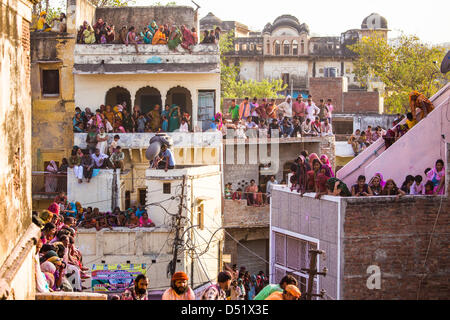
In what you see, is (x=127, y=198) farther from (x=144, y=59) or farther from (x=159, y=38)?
(x=159, y=38)

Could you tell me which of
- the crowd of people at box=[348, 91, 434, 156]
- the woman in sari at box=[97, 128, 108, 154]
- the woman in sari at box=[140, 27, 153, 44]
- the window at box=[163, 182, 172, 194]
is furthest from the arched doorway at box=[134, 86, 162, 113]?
the crowd of people at box=[348, 91, 434, 156]

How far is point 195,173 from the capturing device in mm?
23859

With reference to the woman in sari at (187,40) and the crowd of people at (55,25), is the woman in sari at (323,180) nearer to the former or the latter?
the woman in sari at (187,40)

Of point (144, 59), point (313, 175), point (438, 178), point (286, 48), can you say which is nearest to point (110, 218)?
point (144, 59)

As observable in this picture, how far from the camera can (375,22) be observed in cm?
5562

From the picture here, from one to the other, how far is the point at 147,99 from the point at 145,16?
3.38 m

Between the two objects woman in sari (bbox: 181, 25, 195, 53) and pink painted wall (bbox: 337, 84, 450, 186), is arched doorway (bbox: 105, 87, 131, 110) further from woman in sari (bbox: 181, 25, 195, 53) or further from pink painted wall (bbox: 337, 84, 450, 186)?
pink painted wall (bbox: 337, 84, 450, 186)

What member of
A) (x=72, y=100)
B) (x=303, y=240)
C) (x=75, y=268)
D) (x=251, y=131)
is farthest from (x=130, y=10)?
(x=75, y=268)

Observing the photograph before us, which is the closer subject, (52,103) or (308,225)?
(308,225)

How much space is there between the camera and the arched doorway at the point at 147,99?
94.9ft

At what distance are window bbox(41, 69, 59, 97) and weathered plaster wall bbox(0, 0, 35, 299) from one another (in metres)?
19.2

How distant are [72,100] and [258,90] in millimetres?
25560

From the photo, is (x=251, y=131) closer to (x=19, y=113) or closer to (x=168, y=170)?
(x=168, y=170)

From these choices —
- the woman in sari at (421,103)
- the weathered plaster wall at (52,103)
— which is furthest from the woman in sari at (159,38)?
the woman in sari at (421,103)
